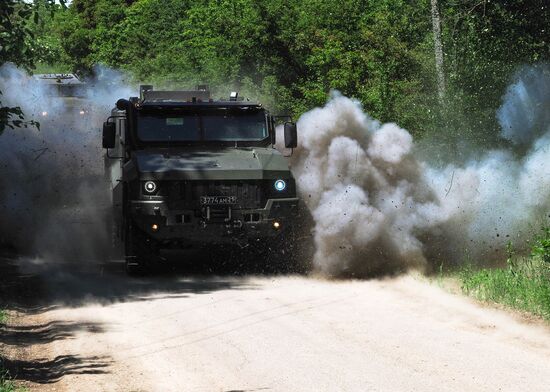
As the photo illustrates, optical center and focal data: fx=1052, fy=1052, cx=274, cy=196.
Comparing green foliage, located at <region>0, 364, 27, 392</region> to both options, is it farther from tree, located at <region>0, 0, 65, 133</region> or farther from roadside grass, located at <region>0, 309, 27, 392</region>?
tree, located at <region>0, 0, 65, 133</region>

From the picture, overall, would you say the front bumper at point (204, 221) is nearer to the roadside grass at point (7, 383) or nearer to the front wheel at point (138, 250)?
the front wheel at point (138, 250)

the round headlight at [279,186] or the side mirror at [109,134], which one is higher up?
the side mirror at [109,134]

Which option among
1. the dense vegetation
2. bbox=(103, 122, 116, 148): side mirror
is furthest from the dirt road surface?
the dense vegetation

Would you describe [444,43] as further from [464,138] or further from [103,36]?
[103,36]

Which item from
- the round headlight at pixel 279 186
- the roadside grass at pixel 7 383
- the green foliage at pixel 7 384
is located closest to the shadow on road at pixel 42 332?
the roadside grass at pixel 7 383

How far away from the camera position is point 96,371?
30.8 feet

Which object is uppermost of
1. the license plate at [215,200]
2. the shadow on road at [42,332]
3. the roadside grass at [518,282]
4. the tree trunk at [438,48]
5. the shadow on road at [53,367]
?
the tree trunk at [438,48]

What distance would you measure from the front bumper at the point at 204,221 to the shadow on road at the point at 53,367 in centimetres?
495

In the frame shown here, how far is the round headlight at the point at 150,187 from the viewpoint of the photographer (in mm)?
14945

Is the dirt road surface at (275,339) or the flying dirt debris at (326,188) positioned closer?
the dirt road surface at (275,339)

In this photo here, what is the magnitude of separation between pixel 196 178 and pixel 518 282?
15.4ft

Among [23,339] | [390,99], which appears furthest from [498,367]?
[390,99]

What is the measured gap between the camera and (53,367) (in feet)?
31.9

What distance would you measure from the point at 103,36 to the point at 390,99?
137 ft
